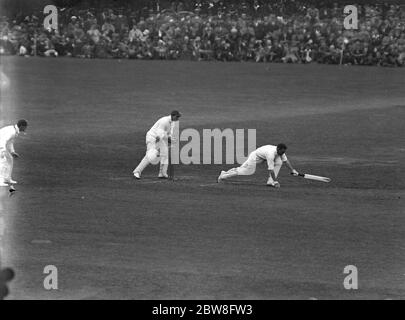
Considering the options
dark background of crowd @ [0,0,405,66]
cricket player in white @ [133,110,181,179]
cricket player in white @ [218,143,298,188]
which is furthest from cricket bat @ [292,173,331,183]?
dark background of crowd @ [0,0,405,66]

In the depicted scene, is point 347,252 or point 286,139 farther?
point 286,139

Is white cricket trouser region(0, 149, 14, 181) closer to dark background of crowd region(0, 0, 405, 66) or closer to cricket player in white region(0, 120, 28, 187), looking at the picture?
cricket player in white region(0, 120, 28, 187)

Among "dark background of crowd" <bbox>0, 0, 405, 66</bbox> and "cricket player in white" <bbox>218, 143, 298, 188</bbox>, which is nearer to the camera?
"cricket player in white" <bbox>218, 143, 298, 188</bbox>

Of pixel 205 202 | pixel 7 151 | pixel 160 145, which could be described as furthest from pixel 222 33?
pixel 205 202

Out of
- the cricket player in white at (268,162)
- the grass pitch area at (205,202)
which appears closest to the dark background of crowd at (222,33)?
the grass pitch area at (205,202)

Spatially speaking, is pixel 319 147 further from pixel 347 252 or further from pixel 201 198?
pixel 347 252

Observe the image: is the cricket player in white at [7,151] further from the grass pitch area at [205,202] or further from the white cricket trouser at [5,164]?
the grass pitch area at [205,202]
